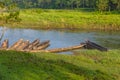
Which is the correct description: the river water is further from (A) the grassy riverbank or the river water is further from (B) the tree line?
(B) the tree line

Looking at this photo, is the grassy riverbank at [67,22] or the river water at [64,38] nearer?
the river water at [64,38]

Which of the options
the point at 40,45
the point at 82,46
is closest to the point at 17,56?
the point at 40,45

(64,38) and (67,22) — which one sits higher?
(64,38)

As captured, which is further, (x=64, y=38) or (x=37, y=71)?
(x=64, y=38)

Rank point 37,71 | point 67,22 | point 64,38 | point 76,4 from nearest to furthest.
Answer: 1. point 37,71
2. point 64,38
3. point 67,22
4. point 76,4

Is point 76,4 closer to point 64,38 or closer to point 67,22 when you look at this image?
point 67,22

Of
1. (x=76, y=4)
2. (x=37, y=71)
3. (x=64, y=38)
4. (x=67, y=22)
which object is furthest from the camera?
(x=76, y=4)

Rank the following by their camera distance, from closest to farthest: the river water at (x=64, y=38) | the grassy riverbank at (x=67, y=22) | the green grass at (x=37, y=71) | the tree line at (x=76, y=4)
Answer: the green grass at (x=37, y=71)
the river water at (x=64, y=38)
the grassy riverbank at (x=67, y=22)
the tree line at (x=76, y=4)

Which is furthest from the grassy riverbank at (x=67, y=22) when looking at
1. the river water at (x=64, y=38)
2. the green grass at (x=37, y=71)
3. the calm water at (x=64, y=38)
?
the green grass at (x=37, y=71)

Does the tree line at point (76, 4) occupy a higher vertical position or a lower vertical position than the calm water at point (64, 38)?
lower

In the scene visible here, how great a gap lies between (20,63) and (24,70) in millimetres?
1653

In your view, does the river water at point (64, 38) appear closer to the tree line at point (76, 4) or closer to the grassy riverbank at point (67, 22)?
the grassy riverbank at point (67, 22)

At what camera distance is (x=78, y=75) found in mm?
20609

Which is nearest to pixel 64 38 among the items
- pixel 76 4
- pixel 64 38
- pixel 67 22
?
pixel 64 38
